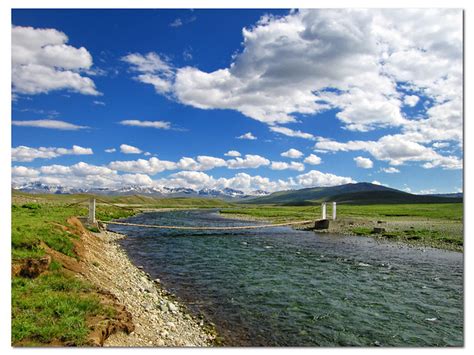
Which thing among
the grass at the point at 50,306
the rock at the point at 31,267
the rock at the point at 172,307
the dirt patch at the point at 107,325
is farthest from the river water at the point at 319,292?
the rock at the point at 31,267

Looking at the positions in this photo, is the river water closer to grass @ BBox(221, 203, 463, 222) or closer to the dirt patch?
the dirt patch

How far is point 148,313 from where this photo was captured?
40.3 feet

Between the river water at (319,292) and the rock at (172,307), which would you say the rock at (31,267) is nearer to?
the rock at (172,307)

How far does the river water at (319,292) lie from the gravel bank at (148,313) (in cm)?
81

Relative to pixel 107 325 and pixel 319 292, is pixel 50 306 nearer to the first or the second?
pixel 107 325

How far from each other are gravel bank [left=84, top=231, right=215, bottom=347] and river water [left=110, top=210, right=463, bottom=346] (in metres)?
0.81

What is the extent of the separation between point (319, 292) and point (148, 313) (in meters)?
8.80

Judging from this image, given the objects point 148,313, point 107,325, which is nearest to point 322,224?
point 148,313

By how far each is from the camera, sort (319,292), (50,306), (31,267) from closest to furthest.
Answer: (50,306) → (31,267) → (319,292)

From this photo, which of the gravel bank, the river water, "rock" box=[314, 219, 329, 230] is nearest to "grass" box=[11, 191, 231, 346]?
the gravel bank

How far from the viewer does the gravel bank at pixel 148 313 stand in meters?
9.88

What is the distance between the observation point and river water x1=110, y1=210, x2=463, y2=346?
1184cm

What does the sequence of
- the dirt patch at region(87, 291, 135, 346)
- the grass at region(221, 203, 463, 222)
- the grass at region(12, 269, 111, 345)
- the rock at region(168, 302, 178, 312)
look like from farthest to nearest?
the grass at region(221, 203, 463, 222) → the rock at region(168, 302, 178, 312) → the dirt patch at region(87, 291, 135, 346) → the grass at region(12, 269, 111, 345)
